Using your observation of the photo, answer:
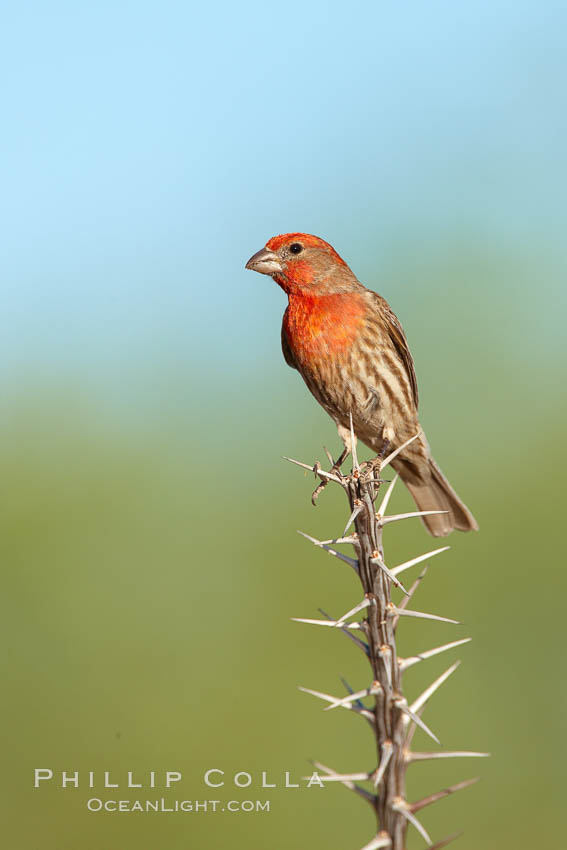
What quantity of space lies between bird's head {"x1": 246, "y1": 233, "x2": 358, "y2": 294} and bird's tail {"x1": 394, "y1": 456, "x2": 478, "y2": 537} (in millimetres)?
1394

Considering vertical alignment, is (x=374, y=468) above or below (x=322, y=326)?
below

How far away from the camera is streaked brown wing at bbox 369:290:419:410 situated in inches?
225

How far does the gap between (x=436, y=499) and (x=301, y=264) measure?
190 centimetres

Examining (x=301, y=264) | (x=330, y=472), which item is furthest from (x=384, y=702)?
(x=301, y=264)

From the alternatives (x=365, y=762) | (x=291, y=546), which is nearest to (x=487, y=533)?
(x=291, y=546)

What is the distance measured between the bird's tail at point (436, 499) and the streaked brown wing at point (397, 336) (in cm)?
65

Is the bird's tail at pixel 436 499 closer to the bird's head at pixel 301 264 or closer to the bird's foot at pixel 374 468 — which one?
the bird's foot at pixel 374 468

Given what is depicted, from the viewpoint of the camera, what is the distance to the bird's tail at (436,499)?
236 inches

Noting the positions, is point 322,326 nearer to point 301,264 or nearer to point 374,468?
point 301,264

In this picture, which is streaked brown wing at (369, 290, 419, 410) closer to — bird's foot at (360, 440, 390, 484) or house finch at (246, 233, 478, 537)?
house finch at (246, 233, 478, 537)

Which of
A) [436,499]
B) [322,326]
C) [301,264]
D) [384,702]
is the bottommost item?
[384,702]

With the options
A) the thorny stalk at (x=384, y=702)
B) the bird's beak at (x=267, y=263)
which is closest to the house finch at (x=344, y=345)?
the bird's beak at (x=267, y=263)

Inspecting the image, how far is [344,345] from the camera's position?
543 centimetres

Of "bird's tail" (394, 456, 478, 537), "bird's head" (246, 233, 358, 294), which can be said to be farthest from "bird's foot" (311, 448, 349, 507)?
"bird's head" (246, 233, 358, 294)
